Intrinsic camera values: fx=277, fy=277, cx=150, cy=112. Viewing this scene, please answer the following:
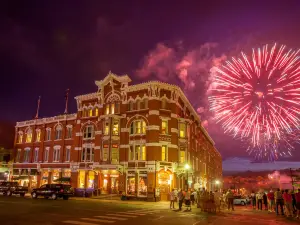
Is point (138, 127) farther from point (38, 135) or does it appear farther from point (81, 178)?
point (38, 135)

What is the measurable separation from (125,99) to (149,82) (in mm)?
4719

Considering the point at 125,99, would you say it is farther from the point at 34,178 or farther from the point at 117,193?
the point at 34,178

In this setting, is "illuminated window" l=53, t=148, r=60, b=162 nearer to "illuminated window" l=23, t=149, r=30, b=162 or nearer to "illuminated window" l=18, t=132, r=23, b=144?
"illuminated window" l=23, t=149, r=30, b=162

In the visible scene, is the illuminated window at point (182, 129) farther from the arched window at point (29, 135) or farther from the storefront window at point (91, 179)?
the arched window at point (29, 135)

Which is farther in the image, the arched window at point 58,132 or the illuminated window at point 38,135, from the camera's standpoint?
the illuminated window at point 38,135

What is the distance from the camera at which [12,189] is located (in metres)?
37.2

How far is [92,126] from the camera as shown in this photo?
145ft

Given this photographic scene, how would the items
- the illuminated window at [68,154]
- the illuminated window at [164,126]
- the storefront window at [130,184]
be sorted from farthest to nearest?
the illuminated window at [68,154]
the illuminated window at [164,126]
the storefront window at [130,184]

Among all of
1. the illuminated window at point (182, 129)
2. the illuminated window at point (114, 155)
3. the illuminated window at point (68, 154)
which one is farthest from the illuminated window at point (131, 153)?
the illuminated window at point (68, 154)

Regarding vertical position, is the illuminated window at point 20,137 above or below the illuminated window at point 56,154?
above

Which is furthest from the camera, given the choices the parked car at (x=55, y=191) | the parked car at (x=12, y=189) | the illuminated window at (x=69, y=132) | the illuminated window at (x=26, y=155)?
the illuminated window at (x=26, y=155)

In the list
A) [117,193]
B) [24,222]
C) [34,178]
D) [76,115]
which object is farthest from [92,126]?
[24,222]

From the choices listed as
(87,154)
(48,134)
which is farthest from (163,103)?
(48,134)

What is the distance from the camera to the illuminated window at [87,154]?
141 feet
